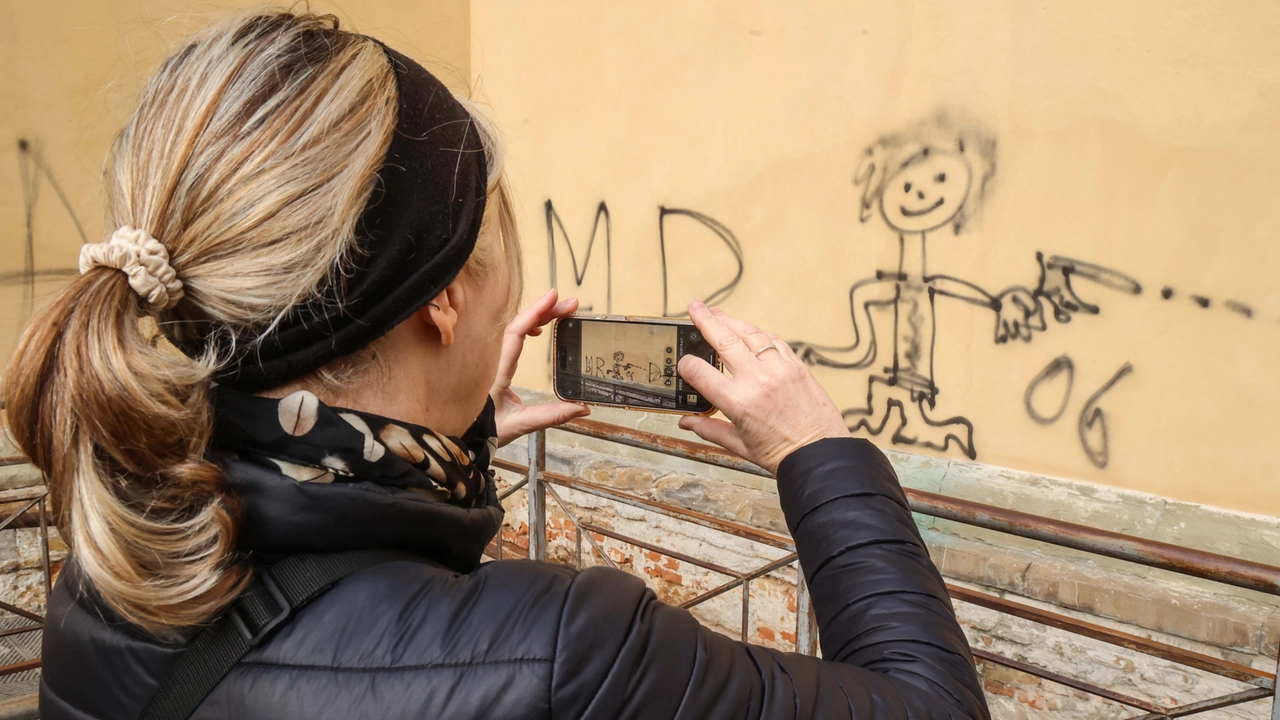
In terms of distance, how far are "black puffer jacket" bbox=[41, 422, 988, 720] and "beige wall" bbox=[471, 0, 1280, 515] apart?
2574 millimetres

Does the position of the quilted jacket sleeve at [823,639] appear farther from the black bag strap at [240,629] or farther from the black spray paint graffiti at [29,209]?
the black spray paint graffiti at [29,209]

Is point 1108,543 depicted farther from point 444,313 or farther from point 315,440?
point 315,440

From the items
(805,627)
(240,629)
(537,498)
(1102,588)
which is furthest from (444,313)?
(1102,588)

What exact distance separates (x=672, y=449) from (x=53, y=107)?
3604mm

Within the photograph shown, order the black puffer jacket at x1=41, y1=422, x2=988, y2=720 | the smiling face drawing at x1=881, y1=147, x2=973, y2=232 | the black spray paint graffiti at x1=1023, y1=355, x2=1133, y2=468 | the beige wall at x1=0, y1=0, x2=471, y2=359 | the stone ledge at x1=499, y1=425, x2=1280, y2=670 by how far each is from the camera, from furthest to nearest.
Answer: the beige wall at x1=0, y1=0, x2=471, y2=359, the smiling face drawing at x1=881, y1=147, x2=973, y2=232, the black spray paint graffiti at x1=1023, y1=355, x2=1133, y2=468, the stone ledge at x1=499, y1=425, x2=1280, y2=670, the black puffer jacket at x1=41, y1=422, x2=988, y2=720

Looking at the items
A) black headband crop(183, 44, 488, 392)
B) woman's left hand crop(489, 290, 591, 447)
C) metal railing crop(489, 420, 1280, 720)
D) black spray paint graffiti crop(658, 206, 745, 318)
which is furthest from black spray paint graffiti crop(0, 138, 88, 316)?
black headband crop(183, 44, 488, 392)

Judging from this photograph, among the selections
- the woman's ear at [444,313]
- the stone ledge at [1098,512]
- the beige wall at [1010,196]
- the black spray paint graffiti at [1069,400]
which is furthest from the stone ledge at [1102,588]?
the woman's ear at [444,313]

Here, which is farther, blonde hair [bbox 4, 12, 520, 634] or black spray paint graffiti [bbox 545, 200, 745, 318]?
black spray paint graffiti [bbox 545, 200, 745, 318]

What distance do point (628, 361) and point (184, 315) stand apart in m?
0.78

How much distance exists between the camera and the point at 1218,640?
8.59 feet

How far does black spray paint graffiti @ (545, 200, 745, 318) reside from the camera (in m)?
4.08

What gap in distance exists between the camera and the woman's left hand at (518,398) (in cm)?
137

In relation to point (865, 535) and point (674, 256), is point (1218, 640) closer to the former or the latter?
point (865, 535)

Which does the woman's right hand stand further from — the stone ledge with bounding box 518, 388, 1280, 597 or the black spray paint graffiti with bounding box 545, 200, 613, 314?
the black spray paint graffiti with bounding box 545, 200, 613, 314
